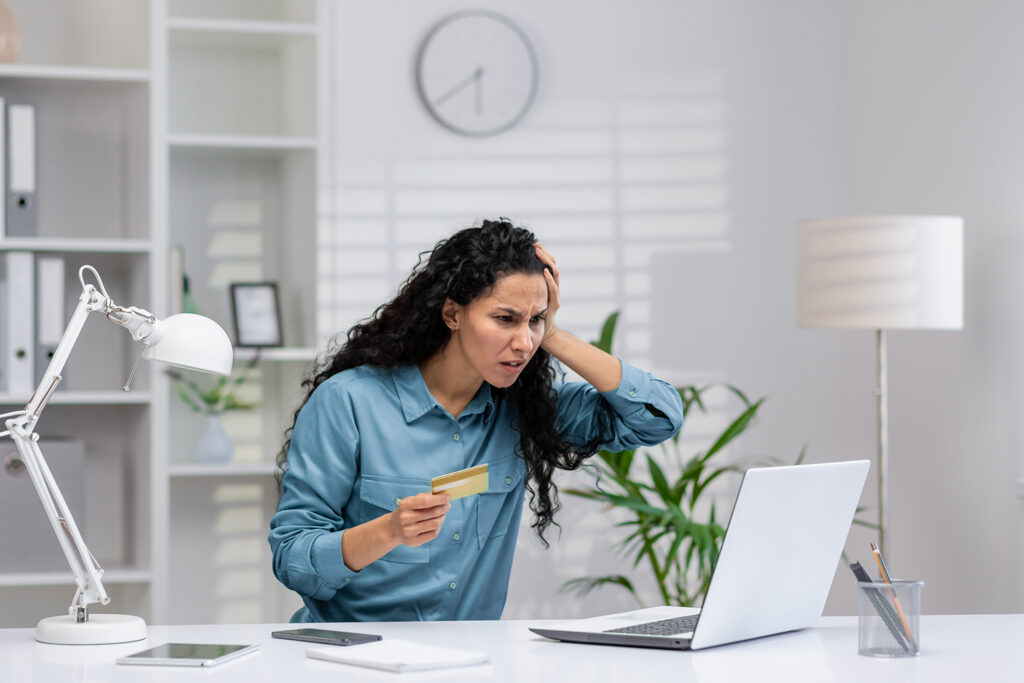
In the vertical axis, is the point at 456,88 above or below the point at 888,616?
above

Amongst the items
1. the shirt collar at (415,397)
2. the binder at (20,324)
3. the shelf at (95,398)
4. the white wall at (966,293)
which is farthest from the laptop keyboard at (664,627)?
the binder at (20,324)

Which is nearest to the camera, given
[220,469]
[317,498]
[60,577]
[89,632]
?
[89,632]

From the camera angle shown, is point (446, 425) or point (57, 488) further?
point (446, 425)

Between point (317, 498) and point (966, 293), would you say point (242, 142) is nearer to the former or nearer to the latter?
point (317, 498)

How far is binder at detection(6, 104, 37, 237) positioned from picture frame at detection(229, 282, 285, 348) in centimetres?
58

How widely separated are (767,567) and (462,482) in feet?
1.39

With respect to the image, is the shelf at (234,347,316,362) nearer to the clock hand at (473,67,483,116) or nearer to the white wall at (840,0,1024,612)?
the clock hand at (473,67,483,116)

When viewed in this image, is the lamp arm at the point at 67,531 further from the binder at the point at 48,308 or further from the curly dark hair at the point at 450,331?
the binder at the point at 48,308

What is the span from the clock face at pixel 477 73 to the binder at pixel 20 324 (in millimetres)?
1246

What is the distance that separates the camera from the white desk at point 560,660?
138cm

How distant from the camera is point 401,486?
6.40ft

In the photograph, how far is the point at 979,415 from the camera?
3021 mm

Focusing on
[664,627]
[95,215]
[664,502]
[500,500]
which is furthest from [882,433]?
[95,215]

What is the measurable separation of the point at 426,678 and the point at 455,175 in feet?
7.77
